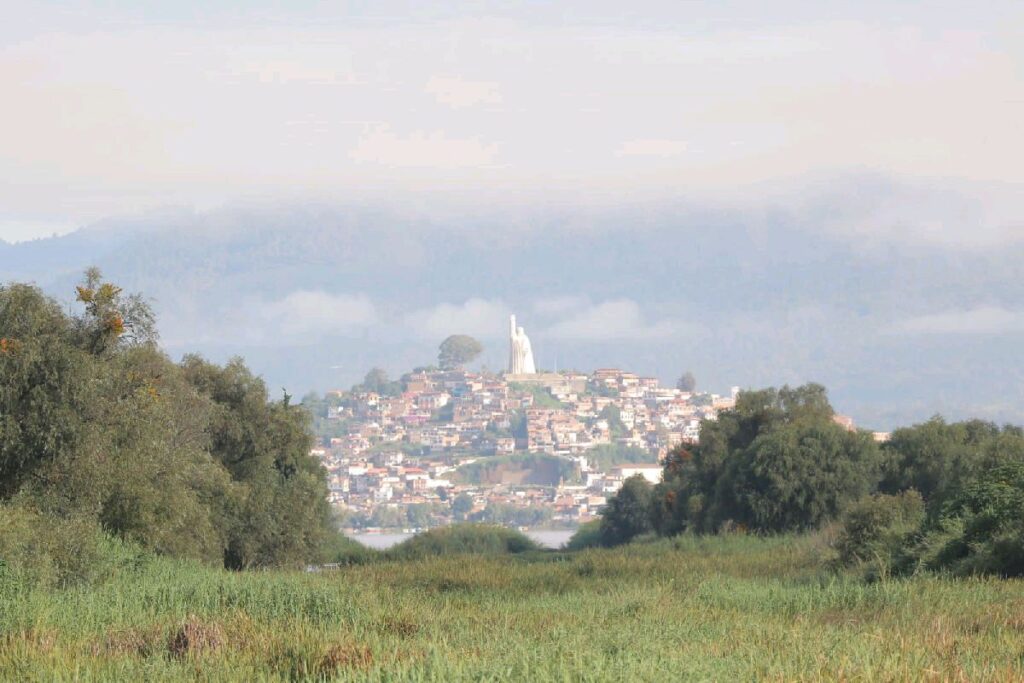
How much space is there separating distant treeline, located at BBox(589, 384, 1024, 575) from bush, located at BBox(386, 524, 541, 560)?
872 centimetres

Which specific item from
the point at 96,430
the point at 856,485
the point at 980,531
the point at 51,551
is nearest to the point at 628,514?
the point at 856,485

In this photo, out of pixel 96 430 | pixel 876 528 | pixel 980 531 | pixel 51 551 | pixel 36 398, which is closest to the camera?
pixel 51 551

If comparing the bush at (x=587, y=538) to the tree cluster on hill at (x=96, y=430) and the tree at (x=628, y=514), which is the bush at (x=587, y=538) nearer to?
the tree at (x=628, y=514)

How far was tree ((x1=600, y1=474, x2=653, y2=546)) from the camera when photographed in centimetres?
10156

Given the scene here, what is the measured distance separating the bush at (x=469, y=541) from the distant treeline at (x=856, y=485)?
872cm

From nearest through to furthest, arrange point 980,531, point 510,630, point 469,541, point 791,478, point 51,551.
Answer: point 510,630 < point 51,551 < point 980,531 < point 791,478 < point 469,541

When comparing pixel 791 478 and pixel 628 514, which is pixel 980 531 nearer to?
pixel 791 478

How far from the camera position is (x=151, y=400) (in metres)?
32.0

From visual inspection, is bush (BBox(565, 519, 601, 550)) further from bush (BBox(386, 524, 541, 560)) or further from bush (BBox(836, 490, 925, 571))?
bush (BBox(836, 490, 925, 571))

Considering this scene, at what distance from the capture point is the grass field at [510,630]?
14.3m

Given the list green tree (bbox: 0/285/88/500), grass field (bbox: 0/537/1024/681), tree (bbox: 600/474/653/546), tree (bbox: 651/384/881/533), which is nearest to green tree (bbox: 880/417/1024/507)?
tree (bbox: 651/384/881/533)

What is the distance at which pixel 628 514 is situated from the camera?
338 feet

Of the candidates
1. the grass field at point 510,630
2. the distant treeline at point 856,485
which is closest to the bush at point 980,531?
the distant treeline at point 856,485

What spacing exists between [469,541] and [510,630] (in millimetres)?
63750
